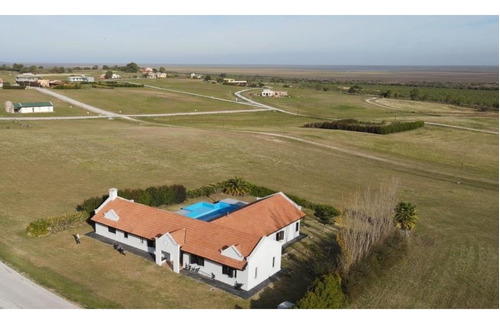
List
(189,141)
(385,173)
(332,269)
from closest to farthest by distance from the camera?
1. (332,269)
2. (385,173)
3. (189,141)

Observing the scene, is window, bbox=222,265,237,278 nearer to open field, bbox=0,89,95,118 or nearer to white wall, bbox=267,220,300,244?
white wall, bbox=267,220,300,244

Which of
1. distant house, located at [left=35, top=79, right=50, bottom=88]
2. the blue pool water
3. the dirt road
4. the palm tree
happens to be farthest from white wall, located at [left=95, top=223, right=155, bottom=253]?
distant house, located at [left=35, top=79, right=50, bottom=88]

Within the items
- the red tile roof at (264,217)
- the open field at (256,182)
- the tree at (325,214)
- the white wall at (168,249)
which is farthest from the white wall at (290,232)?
the white wall at (168,249)

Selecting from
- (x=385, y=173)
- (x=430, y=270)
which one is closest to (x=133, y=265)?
(x=430, y=270)

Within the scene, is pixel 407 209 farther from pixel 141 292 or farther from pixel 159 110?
pixel 159 110

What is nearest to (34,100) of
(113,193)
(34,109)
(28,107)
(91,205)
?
(34,109)

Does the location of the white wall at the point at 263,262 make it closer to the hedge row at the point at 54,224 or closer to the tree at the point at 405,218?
the tree at the point at 405,218

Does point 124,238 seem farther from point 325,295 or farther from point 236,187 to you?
point 325,295

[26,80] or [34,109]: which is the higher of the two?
[26,80]
